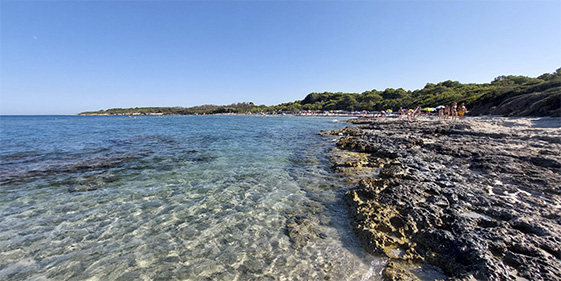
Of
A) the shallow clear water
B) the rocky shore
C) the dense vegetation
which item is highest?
the dense vegetation

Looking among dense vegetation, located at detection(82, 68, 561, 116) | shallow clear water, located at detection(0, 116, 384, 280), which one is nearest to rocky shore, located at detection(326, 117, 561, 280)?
shallow clear water, located at detection(0, 116, 384, 280)

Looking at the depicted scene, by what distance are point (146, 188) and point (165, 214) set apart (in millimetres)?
1916

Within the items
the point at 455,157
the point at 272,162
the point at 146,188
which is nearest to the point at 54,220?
the point at 146,188

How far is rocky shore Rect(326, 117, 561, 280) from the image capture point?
2.79m

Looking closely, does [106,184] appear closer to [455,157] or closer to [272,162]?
[272,162]

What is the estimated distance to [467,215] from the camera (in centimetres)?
396

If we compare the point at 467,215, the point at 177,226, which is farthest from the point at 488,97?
the point at 177,226

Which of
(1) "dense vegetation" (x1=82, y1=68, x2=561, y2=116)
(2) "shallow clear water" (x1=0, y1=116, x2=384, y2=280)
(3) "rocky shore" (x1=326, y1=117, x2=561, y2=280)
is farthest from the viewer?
(1) "dense vegetation" (x1=82, y1=68, x2=561, y2=116)

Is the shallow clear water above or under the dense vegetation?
under

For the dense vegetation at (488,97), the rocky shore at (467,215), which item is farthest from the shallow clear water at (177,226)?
the dense vegetation at (488,97)

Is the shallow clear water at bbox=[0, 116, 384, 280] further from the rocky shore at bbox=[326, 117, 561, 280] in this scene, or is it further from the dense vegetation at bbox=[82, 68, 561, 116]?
the dense vegetation at bbox=[82, 68, 561, 116]

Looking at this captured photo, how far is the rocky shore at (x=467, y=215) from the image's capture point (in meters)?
2.79

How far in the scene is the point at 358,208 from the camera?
446 cm

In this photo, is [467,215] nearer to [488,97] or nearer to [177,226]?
[177,226]
